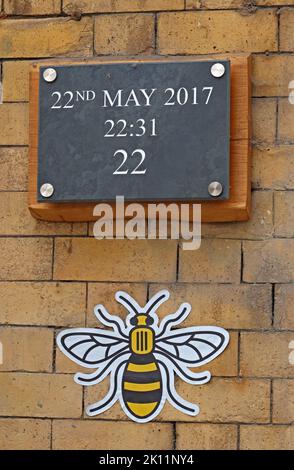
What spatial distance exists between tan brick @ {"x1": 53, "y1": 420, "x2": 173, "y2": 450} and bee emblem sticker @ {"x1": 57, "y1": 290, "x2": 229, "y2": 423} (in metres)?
0.04

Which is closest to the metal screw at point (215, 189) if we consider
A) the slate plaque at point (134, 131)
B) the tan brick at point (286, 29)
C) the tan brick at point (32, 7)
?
the slate plaque at point (134, 131)

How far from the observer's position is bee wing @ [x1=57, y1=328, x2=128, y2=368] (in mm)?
3482

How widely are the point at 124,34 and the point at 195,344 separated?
107 cm

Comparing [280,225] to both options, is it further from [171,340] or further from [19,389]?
[19,389]

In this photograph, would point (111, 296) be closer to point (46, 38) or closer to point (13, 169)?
point (13, 169)

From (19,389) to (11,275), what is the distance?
380 millimetres

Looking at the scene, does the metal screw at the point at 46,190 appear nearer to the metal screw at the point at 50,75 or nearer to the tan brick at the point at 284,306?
the metal screw at the point at 50,75

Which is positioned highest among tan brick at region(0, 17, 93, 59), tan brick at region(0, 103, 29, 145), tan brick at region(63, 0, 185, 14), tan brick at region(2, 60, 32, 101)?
tan brick at region(63, 0, 185, 14)

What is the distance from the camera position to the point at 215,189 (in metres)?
3.39

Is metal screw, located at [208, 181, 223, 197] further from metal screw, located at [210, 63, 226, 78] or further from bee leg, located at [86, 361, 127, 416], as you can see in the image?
bee leg, located at [86, 361, 127, 416]

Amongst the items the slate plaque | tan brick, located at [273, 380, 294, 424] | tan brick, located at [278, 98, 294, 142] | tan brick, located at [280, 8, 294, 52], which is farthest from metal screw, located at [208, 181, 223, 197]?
tan brick, located at [273, 380, 294, 424]

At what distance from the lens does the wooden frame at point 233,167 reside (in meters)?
3.42

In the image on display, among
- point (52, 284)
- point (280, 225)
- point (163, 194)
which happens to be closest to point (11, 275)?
point (52, 284)

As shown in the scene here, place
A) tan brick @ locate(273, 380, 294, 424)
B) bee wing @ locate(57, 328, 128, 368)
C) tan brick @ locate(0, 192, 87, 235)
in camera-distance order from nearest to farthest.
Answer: tan brick @ locate(273, 380, 294, 424) < bee wing @ locate(57, 328, 128, 368) < tan brick @ locate(0, 192, 87, 235)
